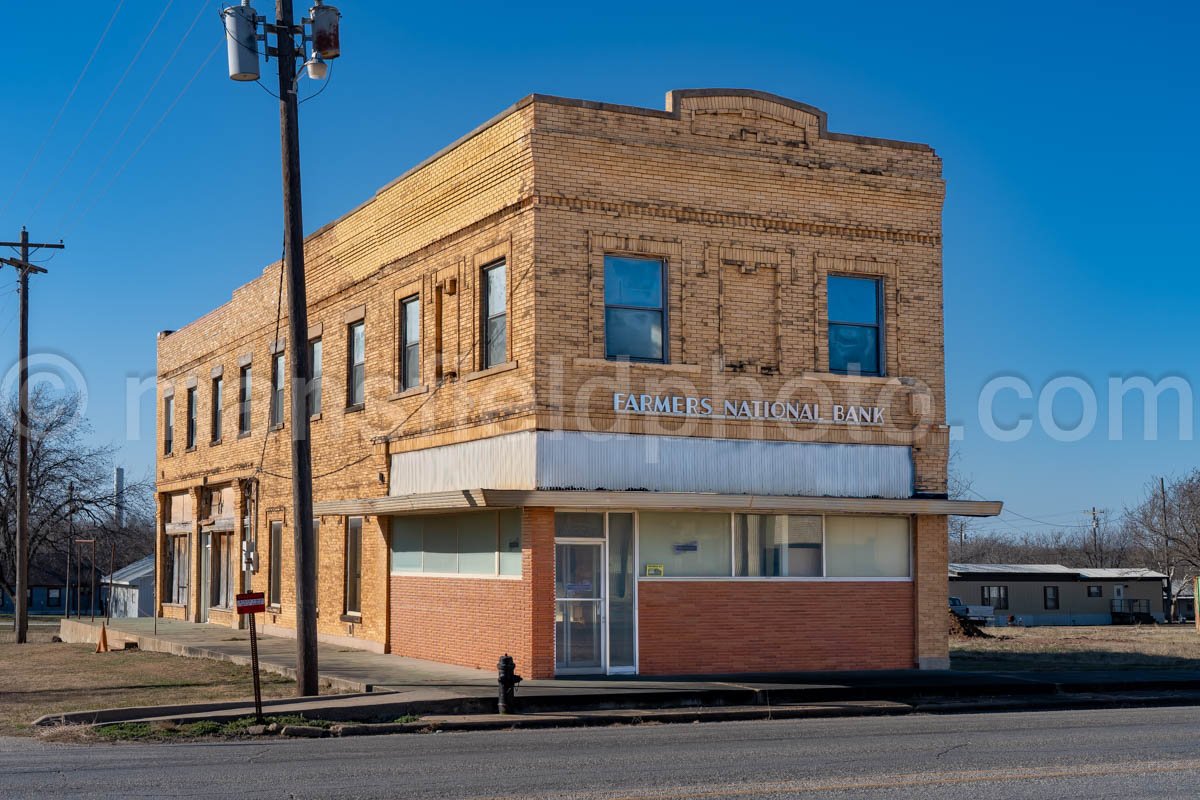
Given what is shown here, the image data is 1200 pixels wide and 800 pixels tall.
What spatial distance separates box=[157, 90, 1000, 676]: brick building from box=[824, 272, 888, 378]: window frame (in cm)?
4

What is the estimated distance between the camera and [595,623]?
21.3 meters

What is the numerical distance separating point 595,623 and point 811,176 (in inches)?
318

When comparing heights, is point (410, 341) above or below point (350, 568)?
above

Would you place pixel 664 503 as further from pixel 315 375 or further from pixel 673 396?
pixel 315 375

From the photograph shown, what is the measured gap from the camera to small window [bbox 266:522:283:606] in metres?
31.7

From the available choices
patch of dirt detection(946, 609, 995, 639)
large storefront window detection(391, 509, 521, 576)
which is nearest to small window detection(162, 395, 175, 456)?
large storefront window detection(391, 509, 521, 576)

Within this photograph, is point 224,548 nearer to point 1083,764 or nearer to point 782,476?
point 782,476

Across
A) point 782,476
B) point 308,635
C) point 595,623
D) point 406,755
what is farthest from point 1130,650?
point 406,755

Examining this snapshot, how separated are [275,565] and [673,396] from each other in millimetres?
14099

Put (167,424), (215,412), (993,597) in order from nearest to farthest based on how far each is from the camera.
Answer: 1. (215,412)
2. (167,424)
3. (993,597)

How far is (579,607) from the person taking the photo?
69.8 ft

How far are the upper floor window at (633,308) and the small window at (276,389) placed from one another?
510 inches

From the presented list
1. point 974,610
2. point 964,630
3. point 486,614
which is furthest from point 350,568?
point 974,610

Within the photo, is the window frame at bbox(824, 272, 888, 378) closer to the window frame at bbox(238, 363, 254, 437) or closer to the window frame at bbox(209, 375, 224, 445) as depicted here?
the window frame at bbox(238, 363, 254, 437)
